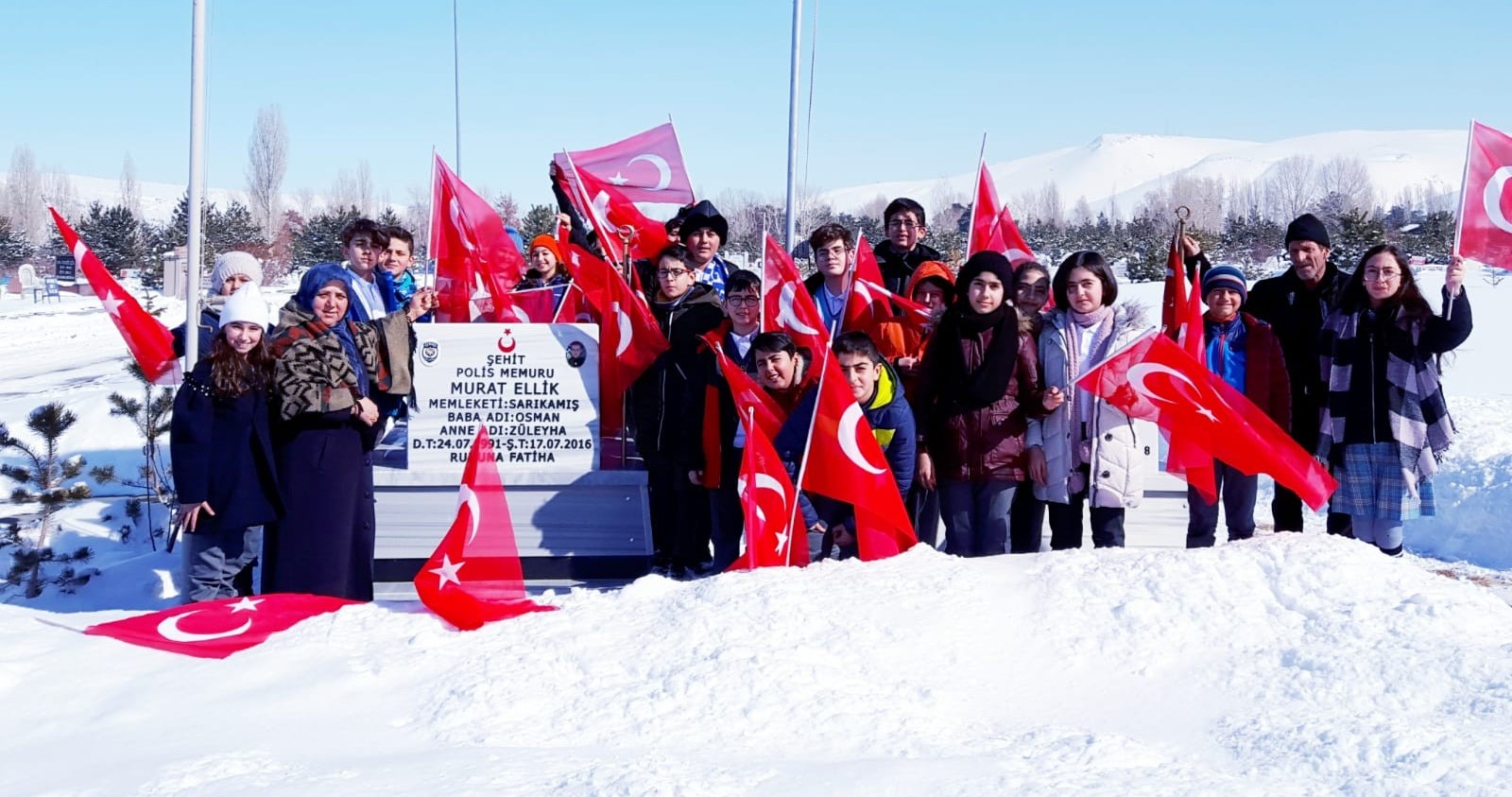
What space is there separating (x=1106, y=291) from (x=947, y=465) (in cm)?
101

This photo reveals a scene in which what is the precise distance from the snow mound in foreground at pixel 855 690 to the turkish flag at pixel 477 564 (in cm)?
12

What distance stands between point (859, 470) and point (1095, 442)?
1.12 meters

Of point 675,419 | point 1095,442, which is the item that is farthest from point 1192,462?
point 675,419

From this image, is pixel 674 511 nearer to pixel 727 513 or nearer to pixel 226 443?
pixel 727 513

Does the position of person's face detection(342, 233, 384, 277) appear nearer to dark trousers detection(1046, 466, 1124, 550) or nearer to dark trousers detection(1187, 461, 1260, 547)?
dark trousers detection(1046, 466, 1124, 550)

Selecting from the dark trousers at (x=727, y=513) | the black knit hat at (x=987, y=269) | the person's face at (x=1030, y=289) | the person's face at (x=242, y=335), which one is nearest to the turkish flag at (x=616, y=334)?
the dark trousers at (x=727, y=513)

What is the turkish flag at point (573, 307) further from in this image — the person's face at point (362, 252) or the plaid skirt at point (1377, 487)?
the plaid skirt at point (1377, 487)

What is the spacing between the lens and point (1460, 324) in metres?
5.39

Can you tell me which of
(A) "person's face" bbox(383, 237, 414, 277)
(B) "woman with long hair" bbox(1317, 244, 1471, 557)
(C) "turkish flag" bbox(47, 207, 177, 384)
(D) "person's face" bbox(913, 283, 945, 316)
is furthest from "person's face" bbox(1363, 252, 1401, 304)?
(C) "turkish flag" bbox(47, 207, 177, 384)

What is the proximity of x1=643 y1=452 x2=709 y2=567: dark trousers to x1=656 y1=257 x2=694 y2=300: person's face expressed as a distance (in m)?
0.80

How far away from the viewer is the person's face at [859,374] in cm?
533

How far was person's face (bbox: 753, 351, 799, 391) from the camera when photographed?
5445 millimetres

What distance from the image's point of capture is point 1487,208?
5.86 metres

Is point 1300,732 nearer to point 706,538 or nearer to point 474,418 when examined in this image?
point 706,538
